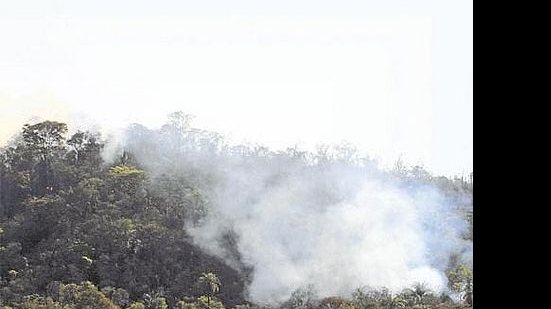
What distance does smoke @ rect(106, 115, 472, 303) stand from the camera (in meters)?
2.90

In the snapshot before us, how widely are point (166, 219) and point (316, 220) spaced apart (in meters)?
0.52

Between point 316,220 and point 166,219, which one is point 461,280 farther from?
point 166,219

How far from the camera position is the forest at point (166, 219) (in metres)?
2.93

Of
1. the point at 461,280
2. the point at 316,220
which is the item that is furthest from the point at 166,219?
the point at 461,280

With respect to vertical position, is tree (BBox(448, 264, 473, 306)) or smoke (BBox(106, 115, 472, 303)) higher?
smoke (BBox(106, 115, 472, 303))

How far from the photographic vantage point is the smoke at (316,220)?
9.52 ft

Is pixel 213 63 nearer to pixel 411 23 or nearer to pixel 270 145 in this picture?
pixel 270 145

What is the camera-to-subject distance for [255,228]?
9.66 ft

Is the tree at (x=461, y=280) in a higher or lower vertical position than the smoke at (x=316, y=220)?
lower

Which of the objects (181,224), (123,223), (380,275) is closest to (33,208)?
(123,223)
